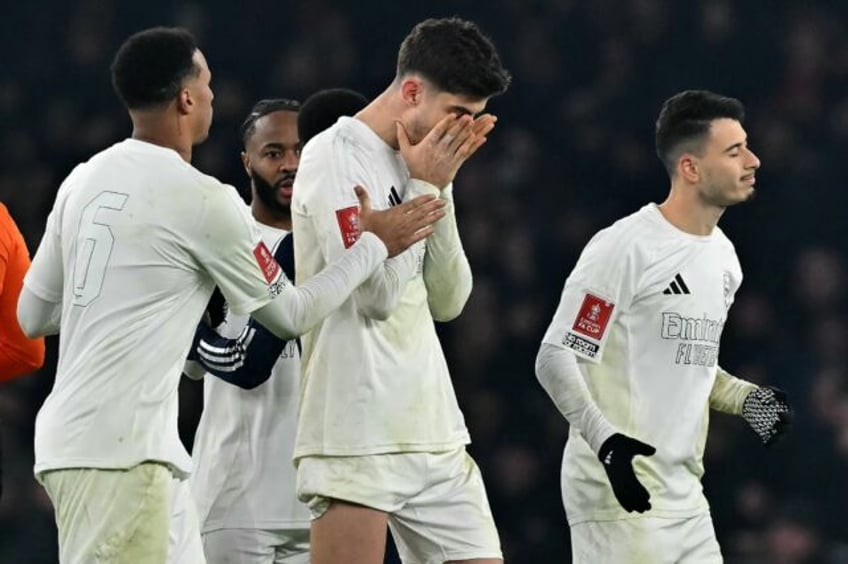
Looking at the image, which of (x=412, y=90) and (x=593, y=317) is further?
(x=593, y=317)

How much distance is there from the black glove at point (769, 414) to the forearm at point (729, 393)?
0.02m

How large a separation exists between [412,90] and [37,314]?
1.02m

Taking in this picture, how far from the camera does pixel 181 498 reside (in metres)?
3.57

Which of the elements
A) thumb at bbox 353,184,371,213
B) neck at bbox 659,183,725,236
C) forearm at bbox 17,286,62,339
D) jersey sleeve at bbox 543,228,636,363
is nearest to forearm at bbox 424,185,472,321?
thumb at bbox 353,184,371,213

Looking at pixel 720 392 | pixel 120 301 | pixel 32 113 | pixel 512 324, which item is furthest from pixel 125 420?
pixel 32 113

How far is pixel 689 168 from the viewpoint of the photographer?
4973 mm

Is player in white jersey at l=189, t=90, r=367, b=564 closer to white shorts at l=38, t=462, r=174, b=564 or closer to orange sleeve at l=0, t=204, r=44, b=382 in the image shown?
orange sleeve at l=0, t=204, r=44, b=382

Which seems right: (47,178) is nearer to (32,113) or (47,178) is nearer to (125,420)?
(32,113)

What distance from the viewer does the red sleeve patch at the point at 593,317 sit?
4602mm

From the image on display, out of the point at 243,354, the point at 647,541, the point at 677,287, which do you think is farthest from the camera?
the point at 677,287

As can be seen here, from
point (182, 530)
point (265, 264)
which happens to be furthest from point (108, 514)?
point (265, 264)

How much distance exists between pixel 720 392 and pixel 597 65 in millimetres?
4597

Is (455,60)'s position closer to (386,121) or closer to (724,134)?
(386,121)

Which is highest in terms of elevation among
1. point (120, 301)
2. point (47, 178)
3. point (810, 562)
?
point (47, 178)
